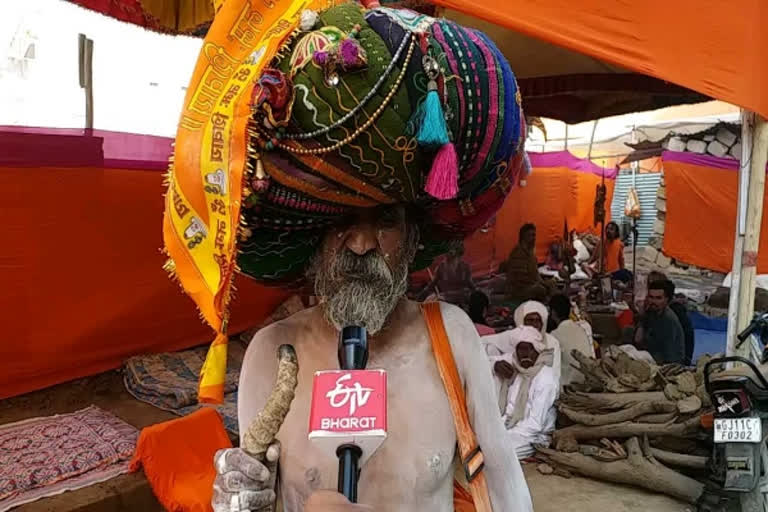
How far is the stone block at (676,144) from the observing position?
10281mm

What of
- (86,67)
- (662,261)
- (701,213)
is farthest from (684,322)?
(86,67)

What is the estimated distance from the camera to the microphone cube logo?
1185 millimetres

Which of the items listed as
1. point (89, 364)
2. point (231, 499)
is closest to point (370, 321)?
point (231, 499)

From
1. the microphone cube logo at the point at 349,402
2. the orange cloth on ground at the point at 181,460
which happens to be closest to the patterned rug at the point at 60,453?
the orange cloth on ground at the point at 181,460

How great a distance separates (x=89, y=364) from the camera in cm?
539

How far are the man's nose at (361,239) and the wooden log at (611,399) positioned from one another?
3518mm

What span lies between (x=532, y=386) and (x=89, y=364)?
3.90 meters

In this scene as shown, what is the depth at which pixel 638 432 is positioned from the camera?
4277 mm

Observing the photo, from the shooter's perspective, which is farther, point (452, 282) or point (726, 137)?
point (726, 137)

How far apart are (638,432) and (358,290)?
3.45 meters

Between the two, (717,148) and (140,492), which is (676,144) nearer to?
(717,148)

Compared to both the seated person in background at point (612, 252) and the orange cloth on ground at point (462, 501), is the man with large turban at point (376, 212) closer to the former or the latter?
the orange cloth on ground at point (462, 501)

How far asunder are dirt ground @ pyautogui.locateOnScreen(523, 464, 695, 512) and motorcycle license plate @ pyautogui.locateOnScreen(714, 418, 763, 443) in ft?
2.08

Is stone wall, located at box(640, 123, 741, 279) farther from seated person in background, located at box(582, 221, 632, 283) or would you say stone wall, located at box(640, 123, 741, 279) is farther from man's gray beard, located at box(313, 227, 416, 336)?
man's gray beard, located at box(313, 227, 416, 336)
